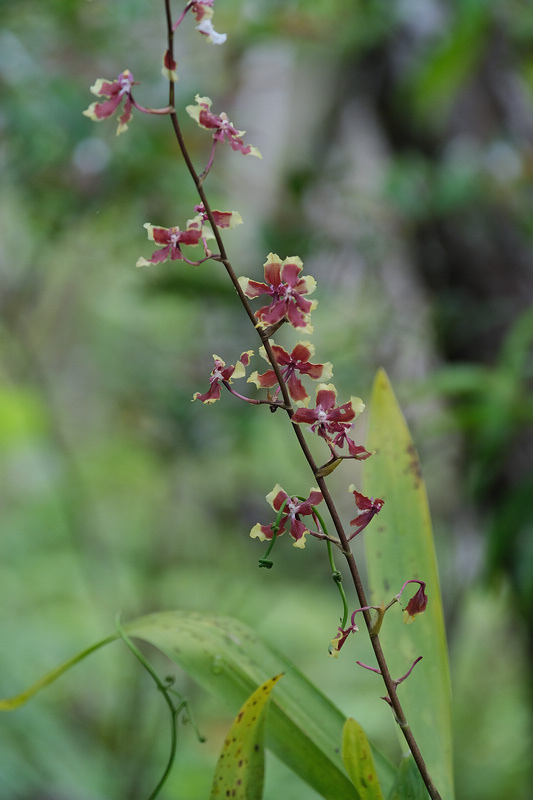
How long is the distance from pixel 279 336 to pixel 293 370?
5.09 feet

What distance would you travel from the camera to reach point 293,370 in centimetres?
32

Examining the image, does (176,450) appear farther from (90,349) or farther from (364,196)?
(90,349)

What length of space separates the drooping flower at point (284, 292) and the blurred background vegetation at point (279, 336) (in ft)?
2.16

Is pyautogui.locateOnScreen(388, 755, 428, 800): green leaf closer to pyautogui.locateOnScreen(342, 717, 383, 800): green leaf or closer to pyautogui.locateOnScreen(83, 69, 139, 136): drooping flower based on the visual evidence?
pyautogui.locateOnScreen(342, 717, 383, 800): green leaf

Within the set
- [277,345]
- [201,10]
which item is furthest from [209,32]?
[277,345]

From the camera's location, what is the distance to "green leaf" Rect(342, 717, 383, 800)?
33cm

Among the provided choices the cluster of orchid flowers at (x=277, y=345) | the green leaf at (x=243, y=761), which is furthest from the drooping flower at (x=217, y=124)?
the green leaf at (x=243, y=761)

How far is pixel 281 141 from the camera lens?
234 cm

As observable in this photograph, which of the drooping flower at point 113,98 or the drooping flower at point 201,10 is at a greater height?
the drooping flower at point 201,10

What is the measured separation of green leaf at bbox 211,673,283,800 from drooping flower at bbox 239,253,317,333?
0.58 feet

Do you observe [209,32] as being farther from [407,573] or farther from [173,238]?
[407,573]

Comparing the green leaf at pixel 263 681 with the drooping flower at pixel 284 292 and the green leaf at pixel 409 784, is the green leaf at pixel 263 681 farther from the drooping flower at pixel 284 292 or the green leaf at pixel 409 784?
the drooping flower at pixel 284 292

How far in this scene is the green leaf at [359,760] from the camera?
0.33m

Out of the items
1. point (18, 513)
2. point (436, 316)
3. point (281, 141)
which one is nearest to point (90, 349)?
point (18, 513)
